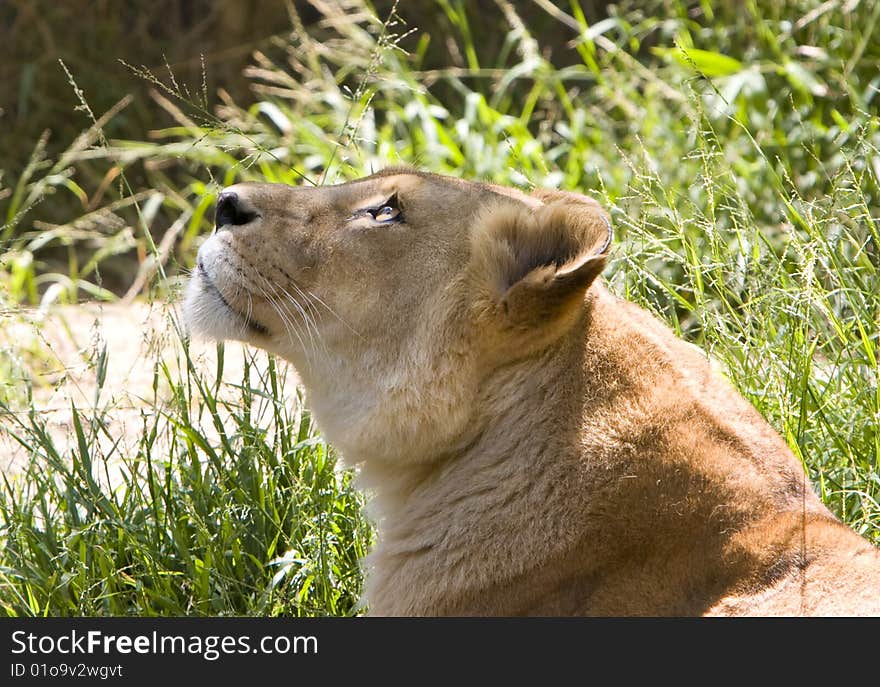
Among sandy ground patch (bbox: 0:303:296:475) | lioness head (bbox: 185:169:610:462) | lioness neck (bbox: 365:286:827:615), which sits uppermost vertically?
lioness head (bbox: 185:169:610:462)

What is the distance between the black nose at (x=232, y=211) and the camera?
3152 mm

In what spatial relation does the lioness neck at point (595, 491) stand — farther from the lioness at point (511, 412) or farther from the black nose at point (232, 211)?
the black nose at point (232, 211)

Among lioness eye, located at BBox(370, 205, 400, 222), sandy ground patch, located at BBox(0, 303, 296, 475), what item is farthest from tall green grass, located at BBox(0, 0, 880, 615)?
lioness eye, located at BBox(370, 205, 400, 222)

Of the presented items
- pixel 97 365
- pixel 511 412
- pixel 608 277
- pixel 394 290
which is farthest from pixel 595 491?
pixel 608 277

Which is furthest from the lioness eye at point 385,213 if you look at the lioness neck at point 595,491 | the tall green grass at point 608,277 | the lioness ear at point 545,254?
the tall green grass at point 608,277

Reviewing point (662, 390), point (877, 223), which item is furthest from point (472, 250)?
point (877, 223)

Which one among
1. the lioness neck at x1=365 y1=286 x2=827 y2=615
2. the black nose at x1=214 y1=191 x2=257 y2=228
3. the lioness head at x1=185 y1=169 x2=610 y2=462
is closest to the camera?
the lioness neck at x1=365 y1=286 x2=827 y2=615

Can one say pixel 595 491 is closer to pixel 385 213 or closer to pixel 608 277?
pixel 385 213

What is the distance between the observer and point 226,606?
3.64 m

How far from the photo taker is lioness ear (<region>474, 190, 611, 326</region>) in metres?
2.82

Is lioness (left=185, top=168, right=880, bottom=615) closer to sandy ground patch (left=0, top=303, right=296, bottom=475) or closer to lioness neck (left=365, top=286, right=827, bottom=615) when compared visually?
lioness neck (left=365, top=286, right=827, bottom=615)

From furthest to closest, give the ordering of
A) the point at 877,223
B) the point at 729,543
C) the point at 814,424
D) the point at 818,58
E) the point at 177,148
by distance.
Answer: the point at 177,148 → the point at 818,58 → the point at 877,223 → the point at 814,424 → the point at 729,543

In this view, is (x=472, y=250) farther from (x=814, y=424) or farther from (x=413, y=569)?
(x=814, y=424)

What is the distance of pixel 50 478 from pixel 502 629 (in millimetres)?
1642
